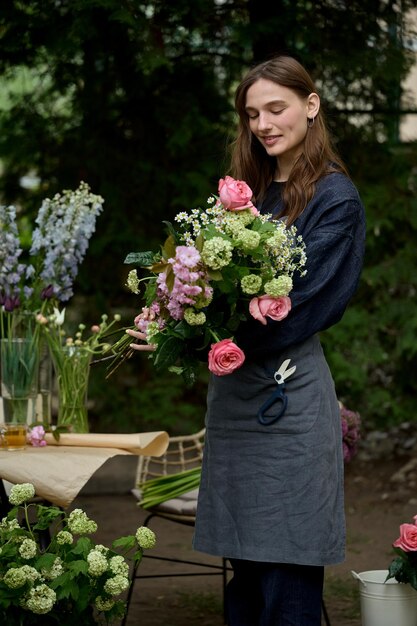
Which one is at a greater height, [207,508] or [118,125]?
[118,125]

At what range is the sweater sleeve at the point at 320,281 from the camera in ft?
9.10

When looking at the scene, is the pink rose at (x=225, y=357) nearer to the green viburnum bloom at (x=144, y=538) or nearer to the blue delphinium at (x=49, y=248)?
the green viburnum bloom at (x=144, y=538)

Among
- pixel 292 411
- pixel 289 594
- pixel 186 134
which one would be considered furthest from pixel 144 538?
pixel 186 134

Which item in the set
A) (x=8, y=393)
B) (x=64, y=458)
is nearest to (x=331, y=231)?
(x=64, y=458)

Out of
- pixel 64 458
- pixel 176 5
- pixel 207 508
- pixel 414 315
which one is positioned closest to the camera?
pixel 207 508

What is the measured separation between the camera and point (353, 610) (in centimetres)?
464

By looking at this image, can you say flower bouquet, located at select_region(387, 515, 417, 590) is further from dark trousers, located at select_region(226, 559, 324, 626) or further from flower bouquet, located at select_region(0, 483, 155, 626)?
flower bouquet, located at select_region(0, 483, 155, 626)

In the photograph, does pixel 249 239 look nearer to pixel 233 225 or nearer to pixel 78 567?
pixel 233 225

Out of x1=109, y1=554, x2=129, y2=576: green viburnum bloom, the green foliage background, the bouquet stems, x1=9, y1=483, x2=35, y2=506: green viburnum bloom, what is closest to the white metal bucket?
the bouquet stems

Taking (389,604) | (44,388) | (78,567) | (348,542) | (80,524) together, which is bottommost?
(348,542)

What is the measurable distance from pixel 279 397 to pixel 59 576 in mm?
744

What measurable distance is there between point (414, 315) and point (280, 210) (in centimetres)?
358

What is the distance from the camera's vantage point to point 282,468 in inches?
111

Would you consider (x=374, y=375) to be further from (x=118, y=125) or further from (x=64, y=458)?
(x=64, y=458)
